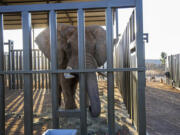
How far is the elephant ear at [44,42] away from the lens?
4070mm

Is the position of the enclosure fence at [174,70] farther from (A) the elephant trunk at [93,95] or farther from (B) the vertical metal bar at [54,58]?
(B) the vertical metal bar at [54,58]

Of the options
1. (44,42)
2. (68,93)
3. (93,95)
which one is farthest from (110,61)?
(44,42)

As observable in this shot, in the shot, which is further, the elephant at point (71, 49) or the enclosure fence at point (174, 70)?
the enclosure fence at point (174, 70)

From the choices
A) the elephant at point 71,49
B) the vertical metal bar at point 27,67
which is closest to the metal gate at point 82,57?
the vertical metal bar at point 27,67

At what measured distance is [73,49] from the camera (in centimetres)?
350

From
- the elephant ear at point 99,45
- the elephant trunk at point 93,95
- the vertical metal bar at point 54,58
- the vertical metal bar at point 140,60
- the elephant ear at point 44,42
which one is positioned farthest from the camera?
the elephant ear at point 44,42

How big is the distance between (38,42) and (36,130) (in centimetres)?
219

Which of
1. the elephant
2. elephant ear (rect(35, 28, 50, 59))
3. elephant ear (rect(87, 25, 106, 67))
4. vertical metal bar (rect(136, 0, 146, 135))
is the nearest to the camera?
vertical metal bar (rect(136, 0, 146, 135))

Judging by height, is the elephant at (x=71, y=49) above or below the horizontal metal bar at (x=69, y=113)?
above

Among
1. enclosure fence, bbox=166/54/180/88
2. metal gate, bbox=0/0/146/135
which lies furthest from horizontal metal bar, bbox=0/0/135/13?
enclosure fence, bbox=166/54/180/88

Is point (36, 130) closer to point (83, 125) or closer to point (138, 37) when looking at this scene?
point (83, 125)

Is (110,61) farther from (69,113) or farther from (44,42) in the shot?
(44,42)

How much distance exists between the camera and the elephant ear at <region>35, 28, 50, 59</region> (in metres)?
4.07

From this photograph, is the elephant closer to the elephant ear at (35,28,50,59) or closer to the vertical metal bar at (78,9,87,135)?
the elephant ear at (35,28,50,59)
